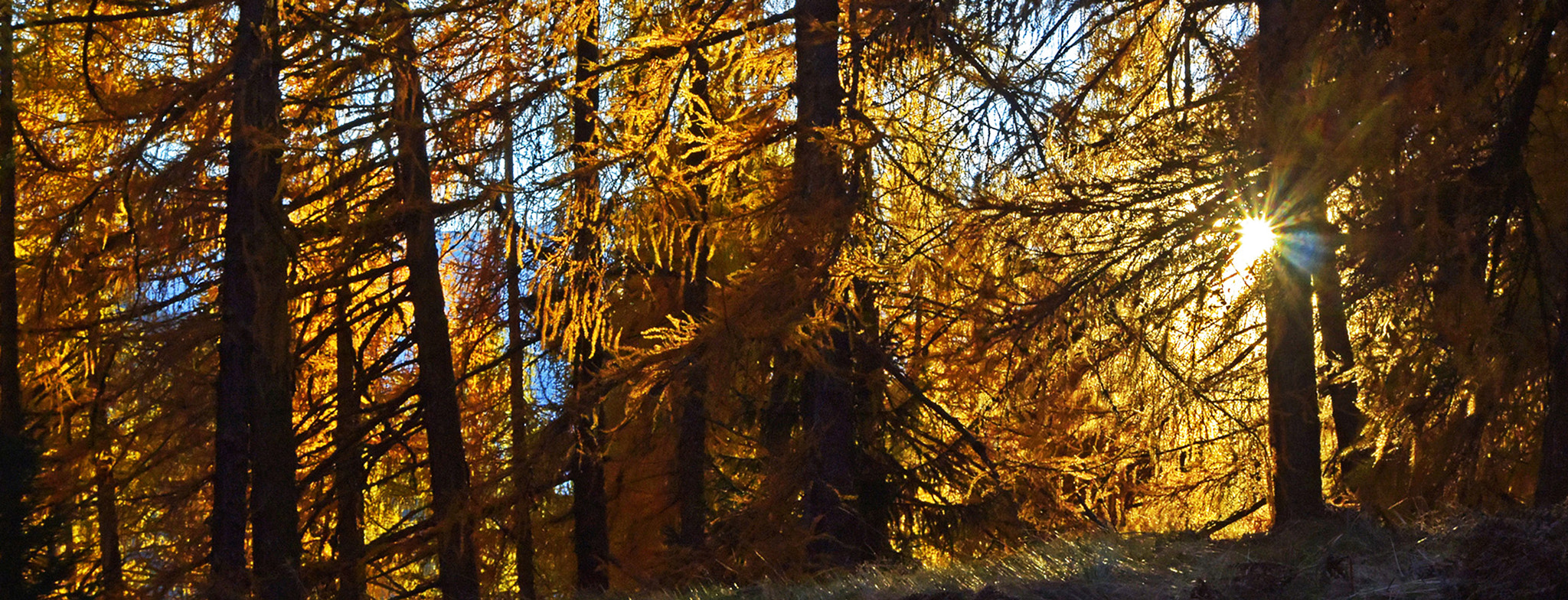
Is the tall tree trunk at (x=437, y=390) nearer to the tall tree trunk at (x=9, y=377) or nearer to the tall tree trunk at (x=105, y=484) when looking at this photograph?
the tall tree trunk at (x=105, y=484)

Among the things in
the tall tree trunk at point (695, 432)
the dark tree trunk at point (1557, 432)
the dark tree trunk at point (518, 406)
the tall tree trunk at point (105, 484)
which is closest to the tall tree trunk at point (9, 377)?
the tall tree trunk at point (105, 484)

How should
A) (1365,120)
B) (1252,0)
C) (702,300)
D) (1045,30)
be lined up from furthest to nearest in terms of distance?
(702,300) < (1045,30) < (1252,0) < (1365,120)

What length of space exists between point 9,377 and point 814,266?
9.52 metres

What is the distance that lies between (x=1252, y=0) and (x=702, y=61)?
19.7ft

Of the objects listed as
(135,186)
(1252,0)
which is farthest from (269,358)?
(1252,0)

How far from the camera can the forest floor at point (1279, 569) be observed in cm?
404

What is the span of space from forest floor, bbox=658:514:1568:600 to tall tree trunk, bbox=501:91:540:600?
14.3ft

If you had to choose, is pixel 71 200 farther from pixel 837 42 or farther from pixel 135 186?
pixel 837 42

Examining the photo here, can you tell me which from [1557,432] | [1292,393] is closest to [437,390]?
[1292,393]

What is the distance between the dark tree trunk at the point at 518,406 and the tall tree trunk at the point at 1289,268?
555cm

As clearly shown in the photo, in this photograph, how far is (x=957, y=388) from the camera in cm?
1063

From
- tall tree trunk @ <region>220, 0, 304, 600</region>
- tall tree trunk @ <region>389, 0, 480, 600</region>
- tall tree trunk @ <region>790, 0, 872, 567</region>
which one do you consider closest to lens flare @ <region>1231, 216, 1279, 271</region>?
tall tree trunk @ <region>790, 0, 872, 567</region>

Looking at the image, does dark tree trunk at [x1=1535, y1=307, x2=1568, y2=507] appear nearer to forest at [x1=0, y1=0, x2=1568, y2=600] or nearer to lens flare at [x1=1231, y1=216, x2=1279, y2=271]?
forest at [x1=0, y1=0, x2=1568, y2=600]

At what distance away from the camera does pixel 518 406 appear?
12422mm
